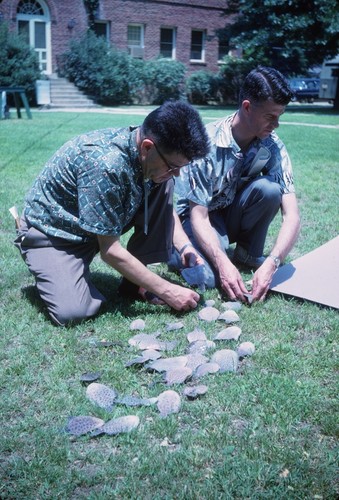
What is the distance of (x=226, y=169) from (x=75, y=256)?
1037 mm

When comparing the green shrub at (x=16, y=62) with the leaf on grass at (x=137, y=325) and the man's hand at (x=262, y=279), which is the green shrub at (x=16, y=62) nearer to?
the man's hand at (x=262, y=279)

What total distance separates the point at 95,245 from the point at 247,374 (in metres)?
1.15

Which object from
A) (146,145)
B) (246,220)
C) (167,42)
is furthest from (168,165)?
(167,42)

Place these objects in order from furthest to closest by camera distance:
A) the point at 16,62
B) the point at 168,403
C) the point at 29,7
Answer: the point at 29,7 < the point at 16,62 < the point at 168,403

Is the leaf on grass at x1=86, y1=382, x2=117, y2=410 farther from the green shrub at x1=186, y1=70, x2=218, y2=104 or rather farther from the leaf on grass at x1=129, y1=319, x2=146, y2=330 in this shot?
the green shrub at x1=186, y1=70, x2=218, y2=104

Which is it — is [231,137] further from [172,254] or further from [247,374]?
[247,374]

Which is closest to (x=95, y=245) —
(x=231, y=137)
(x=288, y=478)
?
(x=231, y=137)

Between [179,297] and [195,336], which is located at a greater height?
[179,297]

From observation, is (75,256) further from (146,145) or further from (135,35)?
(135,35)

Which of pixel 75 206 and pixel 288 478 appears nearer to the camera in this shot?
pixel 288 478

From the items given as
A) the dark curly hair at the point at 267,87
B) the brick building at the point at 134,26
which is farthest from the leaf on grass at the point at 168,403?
the brick building at the point at 134,26

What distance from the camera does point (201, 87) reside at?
22.6 metres

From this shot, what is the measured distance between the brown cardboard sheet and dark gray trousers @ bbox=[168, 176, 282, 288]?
318 mm

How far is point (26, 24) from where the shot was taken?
20.9 metres
